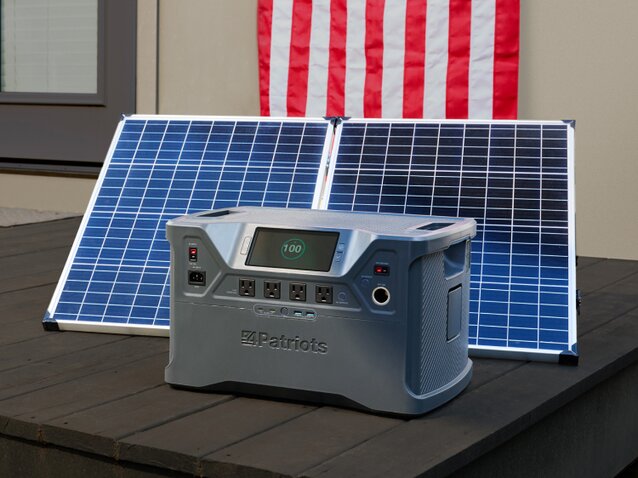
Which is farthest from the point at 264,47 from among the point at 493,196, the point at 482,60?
the point at 493,196

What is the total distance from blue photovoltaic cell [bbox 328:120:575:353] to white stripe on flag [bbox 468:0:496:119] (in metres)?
1.74

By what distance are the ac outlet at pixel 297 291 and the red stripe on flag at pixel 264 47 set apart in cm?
313

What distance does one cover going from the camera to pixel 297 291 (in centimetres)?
214

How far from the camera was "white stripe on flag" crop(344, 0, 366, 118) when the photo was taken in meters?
4.94

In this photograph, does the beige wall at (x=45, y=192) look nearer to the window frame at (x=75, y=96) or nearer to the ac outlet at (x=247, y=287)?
the window frame at (x=75, y=96)

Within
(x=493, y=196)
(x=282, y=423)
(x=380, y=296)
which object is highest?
(x=493, y=196)

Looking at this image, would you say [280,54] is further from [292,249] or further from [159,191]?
[292,249]

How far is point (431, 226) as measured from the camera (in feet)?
7.23

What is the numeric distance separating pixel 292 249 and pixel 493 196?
86 cm

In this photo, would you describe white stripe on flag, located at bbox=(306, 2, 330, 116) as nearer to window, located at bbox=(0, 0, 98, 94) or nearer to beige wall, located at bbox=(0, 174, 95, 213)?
beige wall, located at bbox=(0, 174, 95, 213)

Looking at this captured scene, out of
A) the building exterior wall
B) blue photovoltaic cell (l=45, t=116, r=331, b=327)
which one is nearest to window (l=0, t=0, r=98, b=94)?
the building exterior wall

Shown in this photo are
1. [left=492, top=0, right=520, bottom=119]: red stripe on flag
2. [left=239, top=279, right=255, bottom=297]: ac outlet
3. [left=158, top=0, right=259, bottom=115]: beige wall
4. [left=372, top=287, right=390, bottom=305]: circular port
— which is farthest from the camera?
[left=158, top=0, right=259, bottom=115]: beige wall

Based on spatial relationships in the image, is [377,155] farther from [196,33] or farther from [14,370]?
[196,33]

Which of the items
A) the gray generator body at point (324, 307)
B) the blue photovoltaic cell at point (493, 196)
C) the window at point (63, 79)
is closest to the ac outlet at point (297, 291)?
the gray generator body at point (324, 307)
